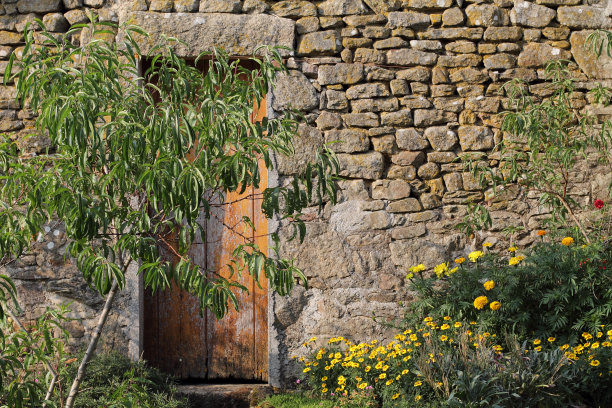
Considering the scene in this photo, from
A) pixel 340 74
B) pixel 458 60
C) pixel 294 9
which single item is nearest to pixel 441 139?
pixel 458 60

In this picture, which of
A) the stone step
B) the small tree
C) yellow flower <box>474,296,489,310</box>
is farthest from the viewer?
the stone step

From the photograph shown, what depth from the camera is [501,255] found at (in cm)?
438

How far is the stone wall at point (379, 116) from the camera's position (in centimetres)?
425

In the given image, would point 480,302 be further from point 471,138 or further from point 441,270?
point 471,138

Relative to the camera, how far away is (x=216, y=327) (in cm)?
445

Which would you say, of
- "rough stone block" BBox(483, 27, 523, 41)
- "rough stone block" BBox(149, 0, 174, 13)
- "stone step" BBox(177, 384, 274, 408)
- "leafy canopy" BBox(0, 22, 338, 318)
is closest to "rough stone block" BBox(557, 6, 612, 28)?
"rough stone block" BBox(483, 27, 523, 41)

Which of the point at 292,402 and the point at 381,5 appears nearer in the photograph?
the point at 292,402

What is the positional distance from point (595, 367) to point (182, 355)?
2.53 m

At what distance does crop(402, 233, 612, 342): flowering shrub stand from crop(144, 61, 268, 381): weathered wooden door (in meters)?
1.10

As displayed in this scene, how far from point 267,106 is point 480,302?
1806 mm

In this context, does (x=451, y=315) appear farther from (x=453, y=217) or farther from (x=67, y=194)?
(x=67, y=194)

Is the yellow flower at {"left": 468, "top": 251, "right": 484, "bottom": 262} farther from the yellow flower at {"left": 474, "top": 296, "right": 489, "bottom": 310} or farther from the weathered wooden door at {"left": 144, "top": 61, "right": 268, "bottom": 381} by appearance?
the weathered wooden door at {"left": 144, "top": 61, "right": 268, "bottom": 381}

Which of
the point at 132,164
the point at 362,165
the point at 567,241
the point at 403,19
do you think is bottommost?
the point at 567,241

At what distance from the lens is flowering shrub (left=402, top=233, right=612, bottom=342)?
3.75 m
